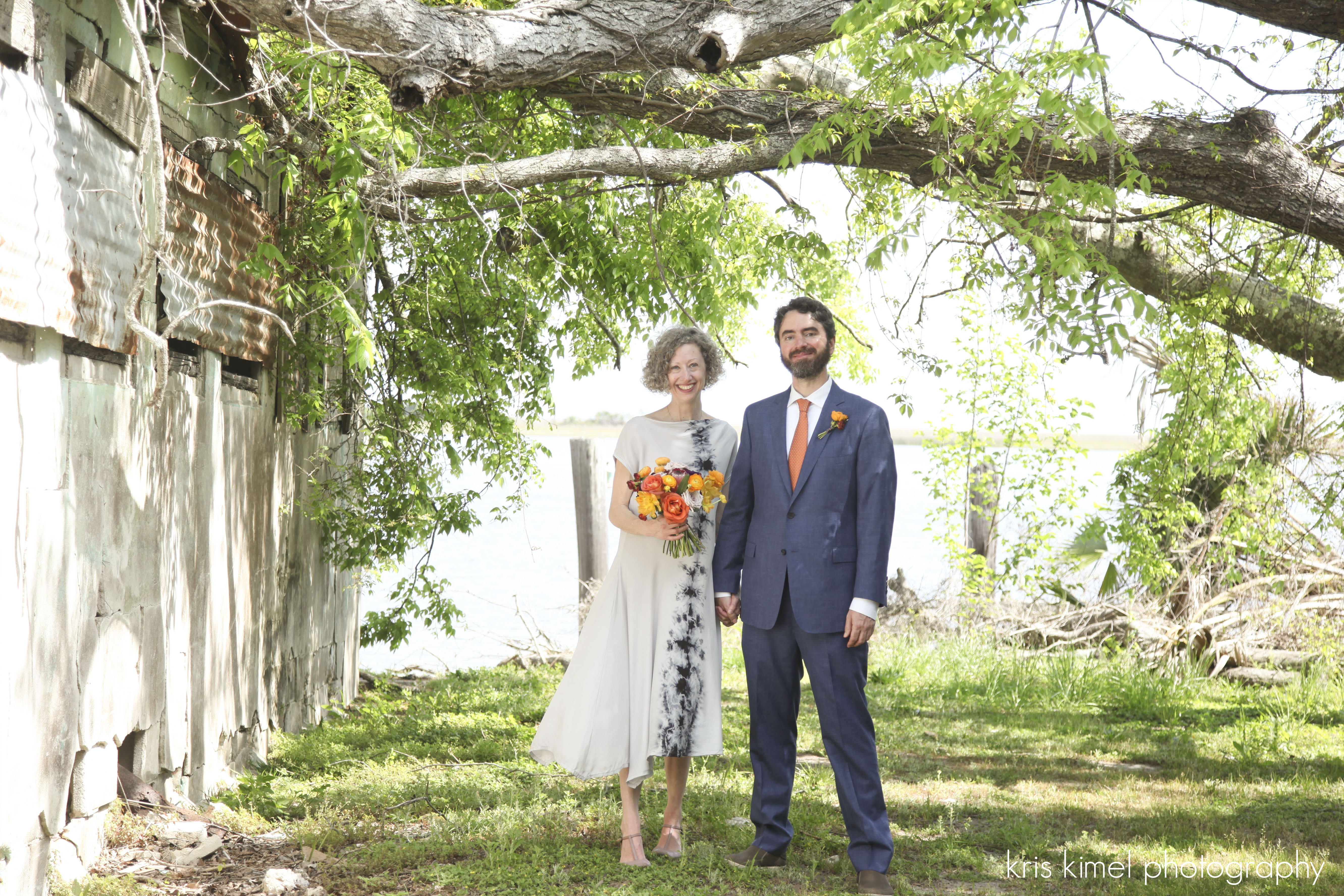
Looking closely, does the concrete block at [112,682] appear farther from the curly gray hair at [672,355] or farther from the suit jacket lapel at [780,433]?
the suit jacket lapel at [780,433]

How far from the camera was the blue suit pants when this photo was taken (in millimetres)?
3812

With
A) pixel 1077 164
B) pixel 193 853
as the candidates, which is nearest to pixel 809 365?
pixel 1077 164

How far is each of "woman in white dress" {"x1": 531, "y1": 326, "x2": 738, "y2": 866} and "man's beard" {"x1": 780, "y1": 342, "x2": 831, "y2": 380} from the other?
0.39 m

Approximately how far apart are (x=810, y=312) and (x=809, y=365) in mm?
214

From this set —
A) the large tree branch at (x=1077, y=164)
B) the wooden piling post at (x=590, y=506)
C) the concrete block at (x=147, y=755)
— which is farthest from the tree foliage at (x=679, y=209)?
the wooden piling post at (x=590, y=506)

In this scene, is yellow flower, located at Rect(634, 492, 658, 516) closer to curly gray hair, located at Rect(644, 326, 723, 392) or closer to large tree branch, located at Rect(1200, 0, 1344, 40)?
curly gray hair, located at Rect(644, 326, 723, 392)

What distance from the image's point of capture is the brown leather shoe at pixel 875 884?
3717 millimetres

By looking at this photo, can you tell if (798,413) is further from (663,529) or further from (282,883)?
(282,883)

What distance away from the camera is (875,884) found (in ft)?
12.2

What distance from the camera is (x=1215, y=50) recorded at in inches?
196

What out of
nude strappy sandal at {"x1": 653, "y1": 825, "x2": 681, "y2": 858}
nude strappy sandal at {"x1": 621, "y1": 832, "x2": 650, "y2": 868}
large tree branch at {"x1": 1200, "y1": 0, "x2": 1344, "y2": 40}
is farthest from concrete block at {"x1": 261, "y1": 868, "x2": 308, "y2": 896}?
large tree branch at {"x1": 1200, "y1": 0, "x2": 1344, "y2": 40}

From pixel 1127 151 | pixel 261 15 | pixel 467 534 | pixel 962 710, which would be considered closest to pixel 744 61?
pixel 1127 151

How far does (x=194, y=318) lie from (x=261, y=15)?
139cm

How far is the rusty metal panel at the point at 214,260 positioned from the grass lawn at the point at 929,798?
7.41 ft
